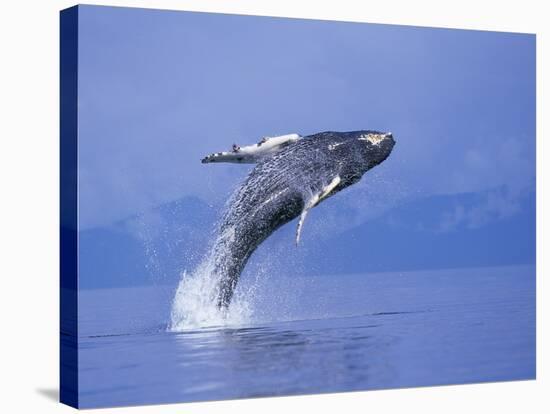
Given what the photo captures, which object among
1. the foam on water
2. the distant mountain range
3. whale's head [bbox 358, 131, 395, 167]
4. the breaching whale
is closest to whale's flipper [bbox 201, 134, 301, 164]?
the breaching whale

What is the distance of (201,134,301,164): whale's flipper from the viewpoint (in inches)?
671

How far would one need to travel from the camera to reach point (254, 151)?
17406 millimetres

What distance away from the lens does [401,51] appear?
1839 cm

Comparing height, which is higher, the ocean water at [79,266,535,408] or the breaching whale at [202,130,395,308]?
the breaching whale at [202,130,395,308]

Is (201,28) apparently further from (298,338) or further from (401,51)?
(298,338)

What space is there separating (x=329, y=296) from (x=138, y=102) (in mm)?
4128

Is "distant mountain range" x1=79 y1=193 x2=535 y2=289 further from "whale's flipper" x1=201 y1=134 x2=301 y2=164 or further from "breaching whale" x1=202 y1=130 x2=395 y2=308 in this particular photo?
"whale's flipper" x1=201 y1=134 x2=301 y2=164

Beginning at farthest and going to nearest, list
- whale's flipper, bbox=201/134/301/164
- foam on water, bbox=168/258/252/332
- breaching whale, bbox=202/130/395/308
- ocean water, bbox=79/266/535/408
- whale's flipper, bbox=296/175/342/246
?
whale's flipper, bbox=296/175/342/246, breaching whale, bbox=202/130/395/308, whale's flipper, bbox=201/134/301/164, foam on water, bbox=168/258/252/332, ocean water, bbox=79/266/535/408

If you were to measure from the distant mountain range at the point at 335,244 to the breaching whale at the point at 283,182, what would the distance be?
238 millimetres

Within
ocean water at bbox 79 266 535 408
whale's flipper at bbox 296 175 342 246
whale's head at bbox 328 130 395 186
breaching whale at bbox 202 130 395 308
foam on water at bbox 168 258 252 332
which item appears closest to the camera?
ocean water at bbox 79 266 535 408

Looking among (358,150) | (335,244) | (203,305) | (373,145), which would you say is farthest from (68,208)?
(373,145)

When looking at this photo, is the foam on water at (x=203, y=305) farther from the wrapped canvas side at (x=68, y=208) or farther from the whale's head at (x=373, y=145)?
the whale's head at (x=373, y=145)

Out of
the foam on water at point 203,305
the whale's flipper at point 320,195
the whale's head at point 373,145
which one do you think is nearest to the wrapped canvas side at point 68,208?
the foam on water at point 203,305

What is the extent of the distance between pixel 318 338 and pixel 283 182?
2.42 meters
